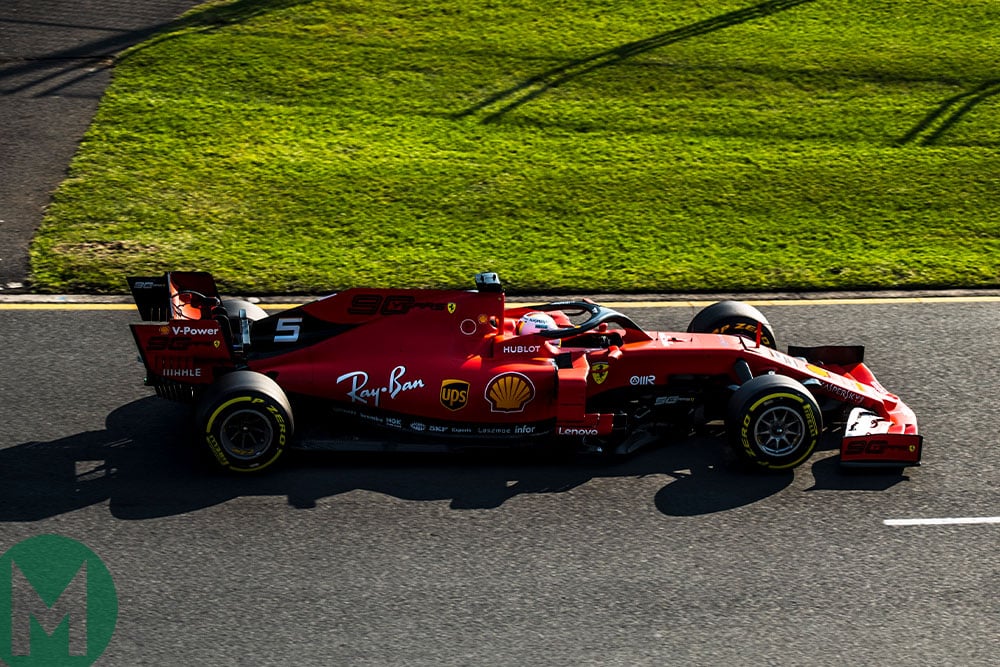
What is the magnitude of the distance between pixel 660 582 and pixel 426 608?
5.18 feet

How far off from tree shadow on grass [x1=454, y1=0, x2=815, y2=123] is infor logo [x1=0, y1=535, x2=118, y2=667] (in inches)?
391

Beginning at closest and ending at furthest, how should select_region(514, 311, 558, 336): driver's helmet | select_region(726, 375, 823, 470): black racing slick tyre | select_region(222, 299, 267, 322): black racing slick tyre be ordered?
select_region(726, 375, 823, 470): black racing slick tyre
select_region(514, 311, 558, 336): driver's helmet
select_region(222, 299, 267, 322): black racing slick tyre

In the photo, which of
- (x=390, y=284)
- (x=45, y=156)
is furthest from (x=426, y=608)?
(x=45, y=156)

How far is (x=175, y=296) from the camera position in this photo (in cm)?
989

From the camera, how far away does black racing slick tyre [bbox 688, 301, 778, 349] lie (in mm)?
10414

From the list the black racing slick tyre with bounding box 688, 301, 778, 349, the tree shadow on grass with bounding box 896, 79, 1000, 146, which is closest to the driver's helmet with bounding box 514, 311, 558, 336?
the black racing slick tyre with bounding box 688, 301, 778, 349

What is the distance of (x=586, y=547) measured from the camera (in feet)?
27.2

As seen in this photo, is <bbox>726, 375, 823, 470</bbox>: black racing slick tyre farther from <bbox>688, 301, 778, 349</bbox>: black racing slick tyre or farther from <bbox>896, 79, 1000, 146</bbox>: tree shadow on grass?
<bbox>896, 79, 1000, 146</bbox>: tree shadow on grass

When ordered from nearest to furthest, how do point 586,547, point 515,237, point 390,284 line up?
point 586,547, point 390,284, point 515,237

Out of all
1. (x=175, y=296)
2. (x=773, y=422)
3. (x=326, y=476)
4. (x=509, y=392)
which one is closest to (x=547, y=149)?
(x=175, y=296)

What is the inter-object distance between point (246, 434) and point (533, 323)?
8.26 ft

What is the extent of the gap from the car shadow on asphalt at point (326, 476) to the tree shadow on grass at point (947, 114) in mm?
8768

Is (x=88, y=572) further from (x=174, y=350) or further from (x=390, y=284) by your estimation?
(x=390, y=284)

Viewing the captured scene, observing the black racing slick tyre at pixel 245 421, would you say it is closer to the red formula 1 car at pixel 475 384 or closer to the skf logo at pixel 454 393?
the red formula 1 car at pixel 475 384
